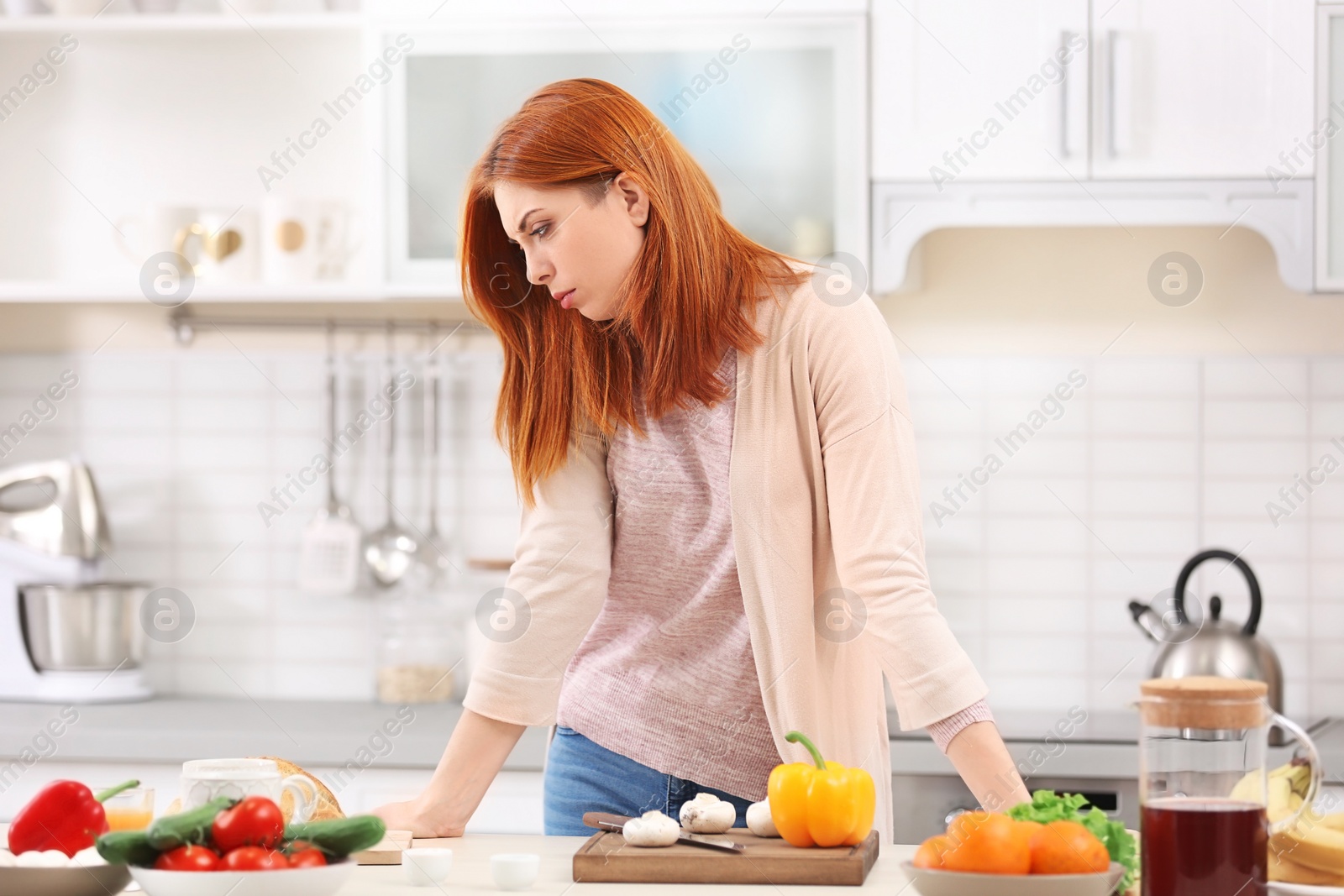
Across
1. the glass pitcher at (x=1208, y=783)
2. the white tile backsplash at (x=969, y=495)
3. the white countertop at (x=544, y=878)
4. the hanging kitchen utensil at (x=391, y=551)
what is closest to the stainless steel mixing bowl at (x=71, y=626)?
the white tile backsplash at (x=969, y=495)

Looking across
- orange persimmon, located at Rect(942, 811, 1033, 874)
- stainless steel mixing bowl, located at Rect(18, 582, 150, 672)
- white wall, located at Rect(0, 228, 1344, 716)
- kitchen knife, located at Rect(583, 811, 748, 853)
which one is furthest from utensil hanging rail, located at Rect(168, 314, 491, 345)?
orange persimmon, located at Rect(942, 811, 1033, 874)

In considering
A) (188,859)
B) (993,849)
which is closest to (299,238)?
(188,859)

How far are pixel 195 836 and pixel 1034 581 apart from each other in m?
1.82

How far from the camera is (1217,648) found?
204 centimetres

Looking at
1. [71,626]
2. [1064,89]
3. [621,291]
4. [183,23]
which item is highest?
[183,23]

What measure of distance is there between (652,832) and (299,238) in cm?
157

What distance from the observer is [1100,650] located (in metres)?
2.44

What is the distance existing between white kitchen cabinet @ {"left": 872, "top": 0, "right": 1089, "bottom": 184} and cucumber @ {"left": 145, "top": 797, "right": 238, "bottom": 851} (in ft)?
5.24

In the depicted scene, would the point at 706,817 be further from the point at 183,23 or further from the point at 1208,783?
the point at 183,23

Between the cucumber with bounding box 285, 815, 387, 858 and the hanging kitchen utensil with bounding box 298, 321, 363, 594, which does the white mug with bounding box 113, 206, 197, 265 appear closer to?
the hanging kitchen utensil with bounding box 298, 321, 363, 594

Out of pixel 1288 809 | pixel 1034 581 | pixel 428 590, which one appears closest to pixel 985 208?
pixel 1034 581

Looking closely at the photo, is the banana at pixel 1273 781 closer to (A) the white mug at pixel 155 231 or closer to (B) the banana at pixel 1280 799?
(B) the banana at pixel 1280 799

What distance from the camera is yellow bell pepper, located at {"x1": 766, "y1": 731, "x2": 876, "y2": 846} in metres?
1.05

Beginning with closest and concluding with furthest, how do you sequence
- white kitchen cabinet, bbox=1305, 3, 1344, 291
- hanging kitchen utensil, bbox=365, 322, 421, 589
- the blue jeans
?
the blue jeans → white kitchen cabinet, bbox=1305, 3, 1344, 291 → hanging kitchen utensil, bbox=365, 322, 421, 589
